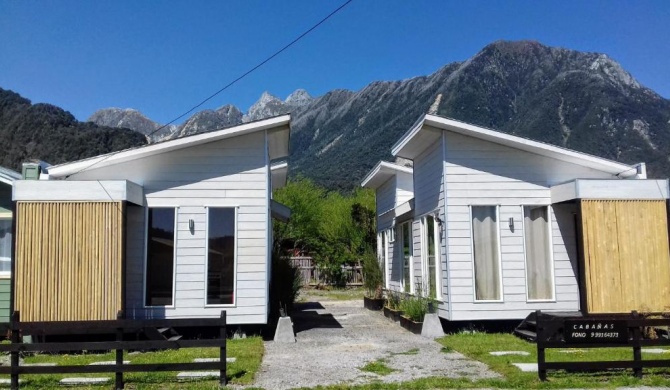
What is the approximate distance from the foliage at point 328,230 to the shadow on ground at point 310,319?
20.3ft

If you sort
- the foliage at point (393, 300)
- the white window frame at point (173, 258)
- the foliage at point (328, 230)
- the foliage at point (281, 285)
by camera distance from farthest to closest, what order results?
the foliage at point (328, 230), the foliage at point (393, 300), the foliage at point (281, 285), the white window frame at point (173, 258)

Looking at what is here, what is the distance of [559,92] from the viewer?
93500mm

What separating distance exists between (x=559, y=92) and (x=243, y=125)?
90.8 m

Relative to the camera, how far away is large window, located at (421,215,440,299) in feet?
41.5

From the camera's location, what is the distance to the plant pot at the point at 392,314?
47.2 feet

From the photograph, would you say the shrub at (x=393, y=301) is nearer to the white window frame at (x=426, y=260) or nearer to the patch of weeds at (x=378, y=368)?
the white window frame at (x=426, y=260)

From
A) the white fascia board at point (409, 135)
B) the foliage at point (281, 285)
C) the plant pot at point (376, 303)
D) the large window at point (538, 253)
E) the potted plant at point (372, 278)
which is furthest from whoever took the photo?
the potted plant at point (372, 278)

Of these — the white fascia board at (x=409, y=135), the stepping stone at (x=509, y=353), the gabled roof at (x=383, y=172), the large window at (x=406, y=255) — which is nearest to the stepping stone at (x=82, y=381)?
the stepping stone at (x=509, y=353)

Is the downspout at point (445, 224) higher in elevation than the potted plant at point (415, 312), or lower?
higher

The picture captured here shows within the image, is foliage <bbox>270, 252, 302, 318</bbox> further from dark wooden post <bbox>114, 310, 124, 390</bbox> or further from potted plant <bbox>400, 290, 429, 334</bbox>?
dark wooden post <bbox>114, 310, 124, 390</bbox>

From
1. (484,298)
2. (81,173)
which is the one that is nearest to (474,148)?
(484,298)

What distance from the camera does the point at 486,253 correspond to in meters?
11.9

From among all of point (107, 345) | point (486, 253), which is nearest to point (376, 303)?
point (486, 253)

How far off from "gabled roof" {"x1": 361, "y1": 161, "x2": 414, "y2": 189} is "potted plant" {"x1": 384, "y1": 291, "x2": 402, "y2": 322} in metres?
3.41
